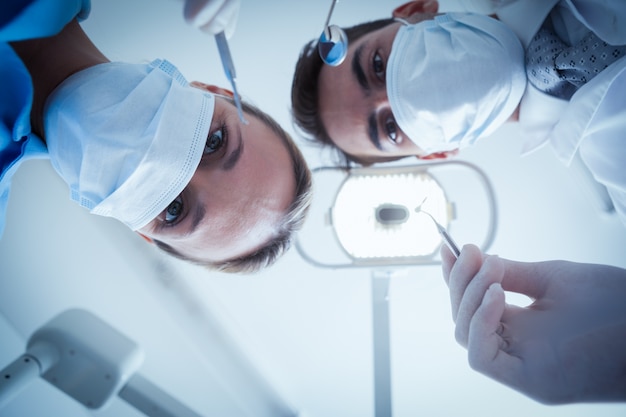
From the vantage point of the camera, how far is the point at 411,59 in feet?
3.54

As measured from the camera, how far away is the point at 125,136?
804mm

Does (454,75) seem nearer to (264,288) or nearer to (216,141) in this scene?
(216,141)

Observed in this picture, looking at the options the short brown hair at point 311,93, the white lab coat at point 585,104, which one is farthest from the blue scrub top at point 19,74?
the white lab coat at point 585,104

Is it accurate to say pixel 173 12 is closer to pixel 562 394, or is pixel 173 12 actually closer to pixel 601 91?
pixel 601 91

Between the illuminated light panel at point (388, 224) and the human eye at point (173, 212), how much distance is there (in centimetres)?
43

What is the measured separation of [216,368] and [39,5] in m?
1.08

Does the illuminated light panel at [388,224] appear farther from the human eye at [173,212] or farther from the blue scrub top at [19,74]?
the blue scrub top at [19,74]

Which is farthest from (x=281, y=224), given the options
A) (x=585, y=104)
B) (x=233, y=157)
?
(x=585, y=104)

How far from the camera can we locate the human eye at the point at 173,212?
0.93 m

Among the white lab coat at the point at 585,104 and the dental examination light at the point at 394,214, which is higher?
the white lab coat at the point at 585,104

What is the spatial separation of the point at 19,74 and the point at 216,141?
1.28ft

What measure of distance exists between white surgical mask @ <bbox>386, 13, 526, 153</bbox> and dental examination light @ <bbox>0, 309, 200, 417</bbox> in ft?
3.17

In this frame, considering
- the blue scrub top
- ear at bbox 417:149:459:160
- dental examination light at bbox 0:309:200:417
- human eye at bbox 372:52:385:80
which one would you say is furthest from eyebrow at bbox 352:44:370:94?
dental examination light at bbox 0:309:200:417

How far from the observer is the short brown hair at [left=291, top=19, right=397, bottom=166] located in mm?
1251
